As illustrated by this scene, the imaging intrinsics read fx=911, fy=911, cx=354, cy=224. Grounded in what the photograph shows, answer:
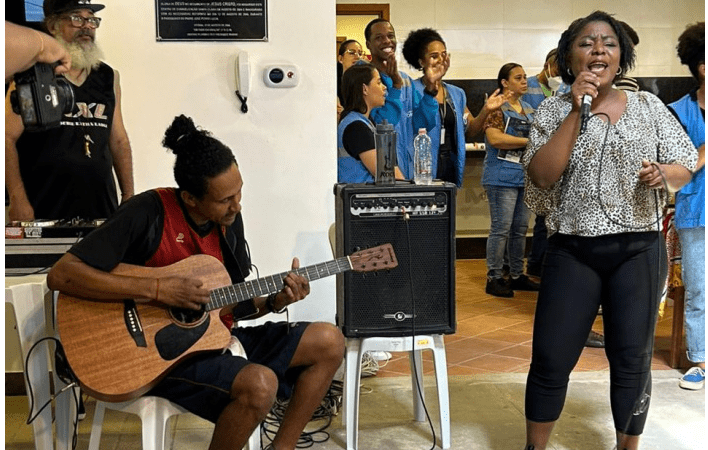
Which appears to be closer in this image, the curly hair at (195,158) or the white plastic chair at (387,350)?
the curly hair at (195,158)

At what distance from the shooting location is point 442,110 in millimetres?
5273

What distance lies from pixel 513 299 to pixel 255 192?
8.99ft

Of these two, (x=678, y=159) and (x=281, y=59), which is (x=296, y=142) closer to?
(x=281, y=59)

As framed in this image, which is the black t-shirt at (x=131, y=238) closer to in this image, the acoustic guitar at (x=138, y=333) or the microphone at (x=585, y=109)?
the acoustic guitar at (x=138, y=333)

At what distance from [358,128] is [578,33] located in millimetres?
1343

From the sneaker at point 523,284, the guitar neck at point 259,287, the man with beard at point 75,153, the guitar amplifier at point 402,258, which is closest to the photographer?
the guitar neck at point 259,287

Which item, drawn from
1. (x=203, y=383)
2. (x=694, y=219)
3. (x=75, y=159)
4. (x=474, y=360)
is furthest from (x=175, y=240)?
(x=694, y=219)

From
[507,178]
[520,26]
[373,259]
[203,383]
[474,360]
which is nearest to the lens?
[203,383]

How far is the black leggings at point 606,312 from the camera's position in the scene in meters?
2.98

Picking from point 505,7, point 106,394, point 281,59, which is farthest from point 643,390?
point 505,7

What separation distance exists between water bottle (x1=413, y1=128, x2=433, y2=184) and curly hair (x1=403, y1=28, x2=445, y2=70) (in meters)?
1.52

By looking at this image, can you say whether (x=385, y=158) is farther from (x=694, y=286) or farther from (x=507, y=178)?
(x=507, y=178)

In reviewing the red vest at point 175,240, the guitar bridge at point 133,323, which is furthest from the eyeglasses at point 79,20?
the guitar bridge at point 133,323

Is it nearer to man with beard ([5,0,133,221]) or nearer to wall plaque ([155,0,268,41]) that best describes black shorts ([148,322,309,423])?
man with beard ([5,0,133,221])
